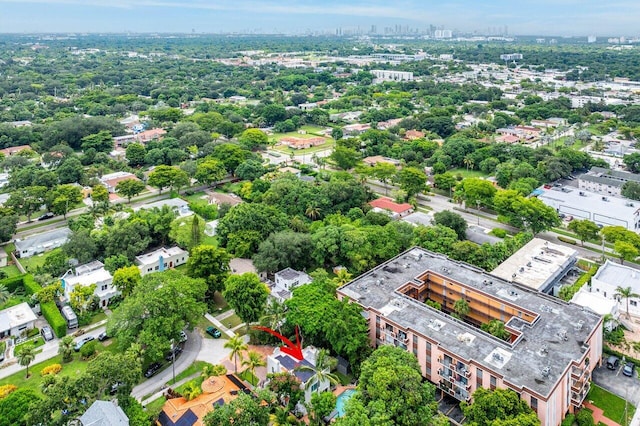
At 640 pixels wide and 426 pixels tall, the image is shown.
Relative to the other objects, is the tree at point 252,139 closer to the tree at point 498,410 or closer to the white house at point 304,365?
the white house at point 304,365

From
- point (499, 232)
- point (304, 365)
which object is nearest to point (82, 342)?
point (304, 365)

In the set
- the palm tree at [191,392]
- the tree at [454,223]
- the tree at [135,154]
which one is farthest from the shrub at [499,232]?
the tree at [135,154]

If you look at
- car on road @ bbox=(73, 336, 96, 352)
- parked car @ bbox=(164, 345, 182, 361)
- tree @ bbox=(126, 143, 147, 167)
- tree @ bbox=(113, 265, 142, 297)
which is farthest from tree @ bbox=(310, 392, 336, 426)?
tree @ bbox=(126, 143, 147, 167)

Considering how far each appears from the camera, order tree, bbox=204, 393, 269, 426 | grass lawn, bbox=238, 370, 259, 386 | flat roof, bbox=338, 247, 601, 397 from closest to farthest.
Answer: tree, bbox=204, 393, 269, 426 < flat roof, bbox=338, 247, 601, 397 < grass lawn, bbox=238, 370, 259, 386

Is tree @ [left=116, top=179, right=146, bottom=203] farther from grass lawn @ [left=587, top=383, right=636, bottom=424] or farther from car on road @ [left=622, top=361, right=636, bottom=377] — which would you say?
car on road @ [left=622, top=361, right=636, bottom=377]

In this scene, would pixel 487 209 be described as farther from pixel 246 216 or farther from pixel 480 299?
pixel 246 216

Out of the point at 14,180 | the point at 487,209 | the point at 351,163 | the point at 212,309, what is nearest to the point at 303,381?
the point at 212,309
